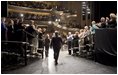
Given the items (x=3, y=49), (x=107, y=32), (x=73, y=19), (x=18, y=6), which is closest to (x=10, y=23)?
(x=3, y=49)

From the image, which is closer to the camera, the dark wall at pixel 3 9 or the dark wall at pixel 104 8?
the dark wall at pixel 3 9

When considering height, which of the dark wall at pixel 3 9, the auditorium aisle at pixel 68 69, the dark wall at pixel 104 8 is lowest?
the auditorium aisle at pixel 68 69

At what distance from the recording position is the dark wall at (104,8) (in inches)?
477

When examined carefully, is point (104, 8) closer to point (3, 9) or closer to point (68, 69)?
point (68, 69)

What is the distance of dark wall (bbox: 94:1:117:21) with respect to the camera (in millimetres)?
12109

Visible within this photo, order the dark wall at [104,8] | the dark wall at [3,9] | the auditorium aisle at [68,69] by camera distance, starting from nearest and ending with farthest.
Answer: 1. the dark wall at [3,9]
2. the auditorium aisle at [68,69]
3. the dark wall at [104,8]

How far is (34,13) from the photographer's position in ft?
127

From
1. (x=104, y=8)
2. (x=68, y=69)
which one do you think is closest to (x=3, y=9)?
(x=68, y=69)

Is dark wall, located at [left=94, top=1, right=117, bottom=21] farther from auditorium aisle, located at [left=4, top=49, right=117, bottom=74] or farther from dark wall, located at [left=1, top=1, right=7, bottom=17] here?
dark wall, located at [left=1, top=1, right=7, bottom=17]

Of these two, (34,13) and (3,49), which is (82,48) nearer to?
(3,49)

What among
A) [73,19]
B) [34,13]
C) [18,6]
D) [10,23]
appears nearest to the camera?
[10,23]

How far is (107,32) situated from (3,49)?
330 centimetres

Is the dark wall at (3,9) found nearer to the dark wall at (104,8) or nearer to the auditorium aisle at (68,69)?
the auditorium aisle at (68,69)

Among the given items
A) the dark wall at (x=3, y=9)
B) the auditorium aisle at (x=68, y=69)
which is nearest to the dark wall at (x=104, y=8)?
the auditorium aisle at (x=68, y=69)
